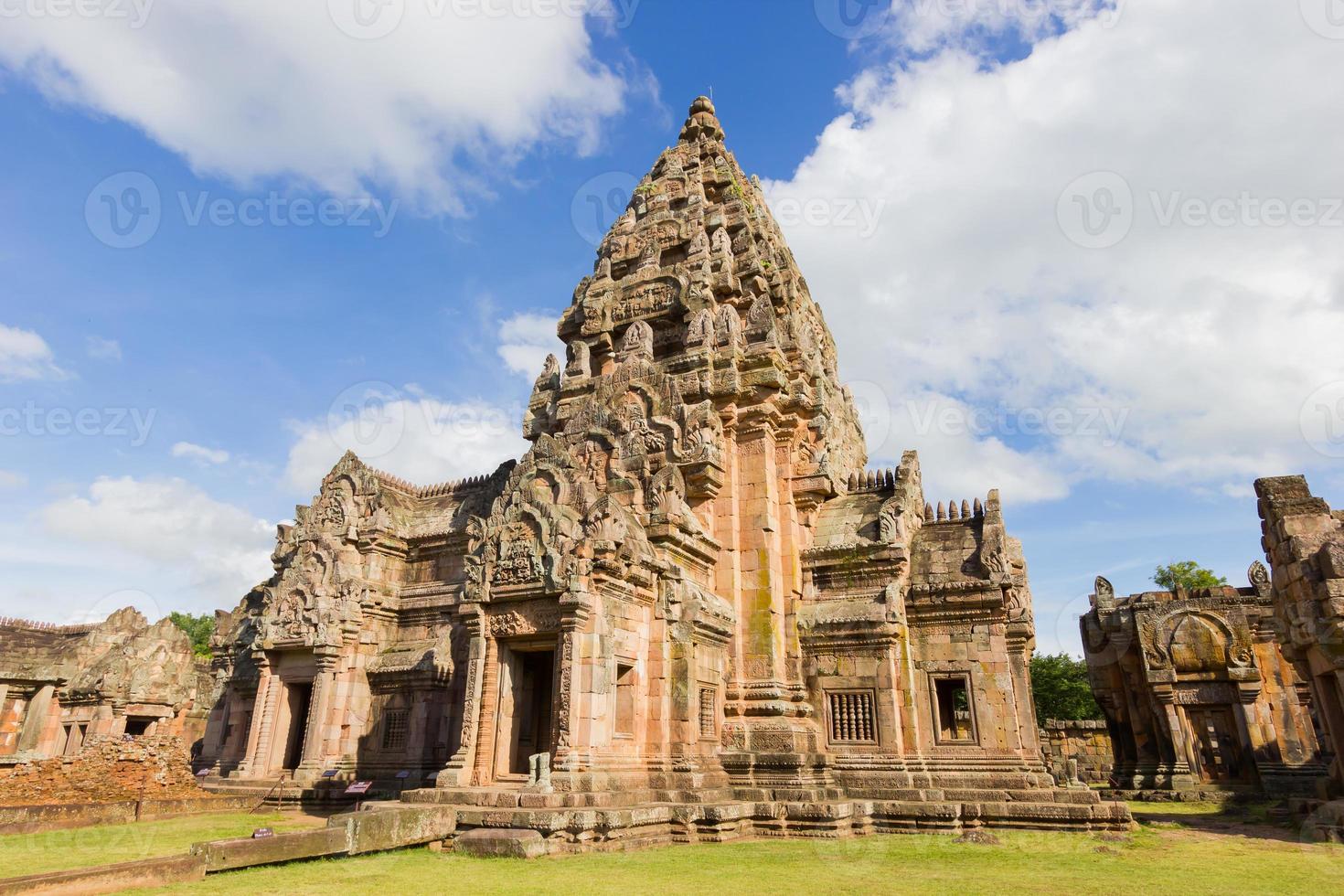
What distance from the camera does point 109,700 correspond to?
23.7 metres

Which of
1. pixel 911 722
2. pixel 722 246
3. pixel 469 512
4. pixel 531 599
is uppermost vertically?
pixel 722 246

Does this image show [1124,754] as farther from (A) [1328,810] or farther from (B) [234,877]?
(B) [234,877]

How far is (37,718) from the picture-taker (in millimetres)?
24672

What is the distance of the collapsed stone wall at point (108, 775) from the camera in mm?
14438

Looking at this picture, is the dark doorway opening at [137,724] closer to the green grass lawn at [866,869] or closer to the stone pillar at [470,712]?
the stone pillar at [470,712]

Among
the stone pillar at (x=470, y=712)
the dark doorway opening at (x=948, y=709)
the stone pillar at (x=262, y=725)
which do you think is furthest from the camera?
the stone pillar at (x=262, y=725)

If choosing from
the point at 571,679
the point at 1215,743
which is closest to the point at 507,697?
the point at 571,679

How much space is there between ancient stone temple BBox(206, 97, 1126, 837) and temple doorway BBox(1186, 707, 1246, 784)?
8.72 meters

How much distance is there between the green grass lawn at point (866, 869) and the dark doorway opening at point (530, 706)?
134 inches

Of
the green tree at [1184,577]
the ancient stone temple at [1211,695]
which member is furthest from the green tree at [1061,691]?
the ancient stone temple at [1211,695]

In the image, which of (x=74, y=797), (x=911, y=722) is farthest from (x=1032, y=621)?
(x=74, y=797)

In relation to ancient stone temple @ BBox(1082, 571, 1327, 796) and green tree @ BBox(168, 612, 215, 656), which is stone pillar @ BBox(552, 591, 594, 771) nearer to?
ancient stone temple @ BBox(1082, 571, 1327, 796)

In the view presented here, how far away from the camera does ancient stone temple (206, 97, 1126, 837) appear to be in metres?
13.4

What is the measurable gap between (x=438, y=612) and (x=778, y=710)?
971 cm
